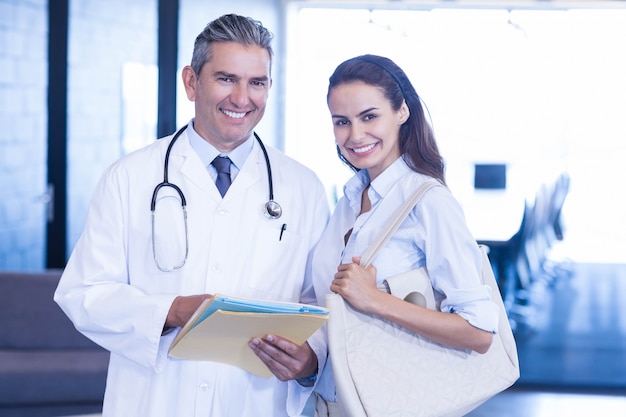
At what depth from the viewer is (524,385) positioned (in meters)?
4.68

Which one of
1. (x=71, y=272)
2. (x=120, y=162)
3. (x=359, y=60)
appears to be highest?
(x=359, y=60)

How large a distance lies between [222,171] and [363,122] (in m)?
0.37

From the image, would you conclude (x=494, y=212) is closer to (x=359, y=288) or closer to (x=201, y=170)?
(x=201, y=170)

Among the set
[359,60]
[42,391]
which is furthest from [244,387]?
[42,391]

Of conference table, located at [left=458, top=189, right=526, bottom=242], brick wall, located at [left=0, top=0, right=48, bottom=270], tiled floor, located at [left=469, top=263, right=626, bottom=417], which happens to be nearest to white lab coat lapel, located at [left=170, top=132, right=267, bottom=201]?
brick wall, located at [left=0, top=0, right=48, bottom=270]

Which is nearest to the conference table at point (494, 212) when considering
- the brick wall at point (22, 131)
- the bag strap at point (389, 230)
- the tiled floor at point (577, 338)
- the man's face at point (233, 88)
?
the tiled floor at point (577, 338)

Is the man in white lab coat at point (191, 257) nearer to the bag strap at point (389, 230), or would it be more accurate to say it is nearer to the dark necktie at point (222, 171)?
the dark necktie at point (222, 171)

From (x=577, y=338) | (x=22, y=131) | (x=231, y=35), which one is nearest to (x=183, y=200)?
(x=231, y=35)

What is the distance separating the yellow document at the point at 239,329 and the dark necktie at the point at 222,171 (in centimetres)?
38

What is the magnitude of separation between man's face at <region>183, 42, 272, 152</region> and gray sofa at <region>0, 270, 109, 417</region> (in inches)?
77.0

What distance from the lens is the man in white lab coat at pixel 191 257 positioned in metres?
1.64

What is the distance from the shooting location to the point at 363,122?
5.33 ft

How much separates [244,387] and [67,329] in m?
2.10

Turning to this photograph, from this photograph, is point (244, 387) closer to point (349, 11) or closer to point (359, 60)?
point (359, 60)
